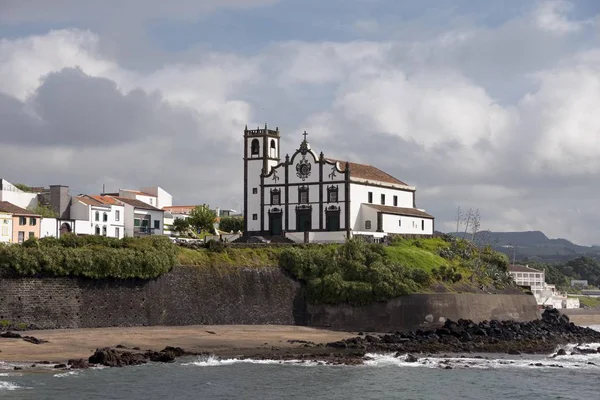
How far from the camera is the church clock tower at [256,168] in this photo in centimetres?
8094

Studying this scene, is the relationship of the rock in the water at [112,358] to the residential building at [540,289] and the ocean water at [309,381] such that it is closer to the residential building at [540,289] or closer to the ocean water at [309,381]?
the ocean water at [309,381]

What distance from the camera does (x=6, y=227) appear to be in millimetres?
73000

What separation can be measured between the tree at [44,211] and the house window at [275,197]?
17567 mm

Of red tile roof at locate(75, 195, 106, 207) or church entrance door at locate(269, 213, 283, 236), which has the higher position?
red tile roof at locate(75, 195, 106, 207)

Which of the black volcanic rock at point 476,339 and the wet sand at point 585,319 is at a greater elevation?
the black volcanic rock at point 476,339

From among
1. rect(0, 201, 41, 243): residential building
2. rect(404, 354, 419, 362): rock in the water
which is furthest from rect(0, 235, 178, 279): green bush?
rect(0, 201, 41, 243): residential building

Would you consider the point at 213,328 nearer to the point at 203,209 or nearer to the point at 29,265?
the point at 29,265

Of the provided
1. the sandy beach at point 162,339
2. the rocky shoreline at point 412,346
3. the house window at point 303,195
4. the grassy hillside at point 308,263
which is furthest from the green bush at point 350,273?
the house window at point 303,195

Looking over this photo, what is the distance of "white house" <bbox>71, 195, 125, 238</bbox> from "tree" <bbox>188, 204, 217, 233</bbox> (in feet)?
21.7

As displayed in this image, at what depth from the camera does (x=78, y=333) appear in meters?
52.7

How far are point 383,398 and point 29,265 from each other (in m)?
22.9

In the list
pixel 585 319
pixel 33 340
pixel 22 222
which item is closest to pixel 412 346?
pixel 33 340

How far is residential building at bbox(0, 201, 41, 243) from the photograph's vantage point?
73.8 metres

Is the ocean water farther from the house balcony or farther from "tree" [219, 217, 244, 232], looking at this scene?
"tree" [219, 217, 244, 232]
